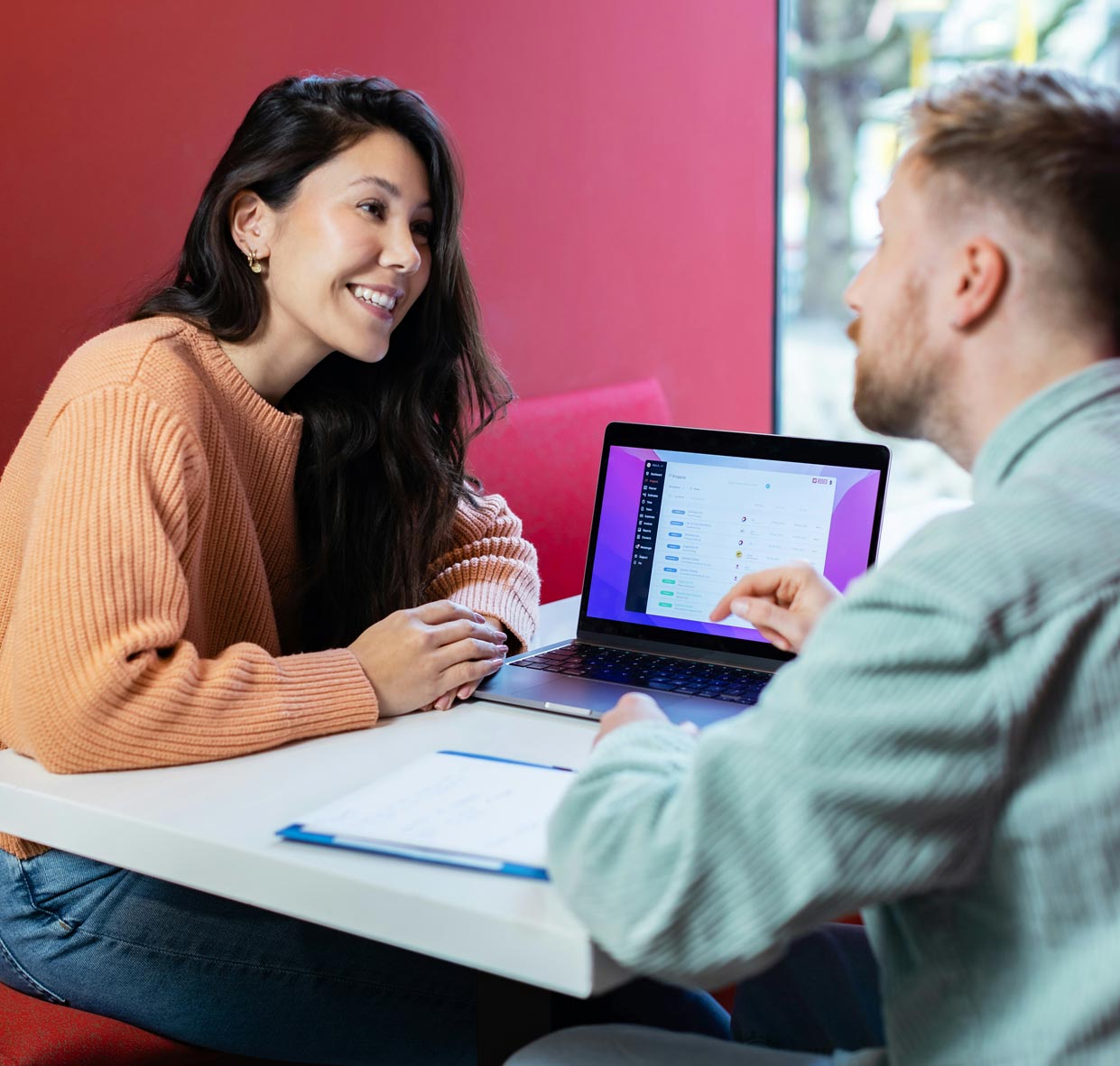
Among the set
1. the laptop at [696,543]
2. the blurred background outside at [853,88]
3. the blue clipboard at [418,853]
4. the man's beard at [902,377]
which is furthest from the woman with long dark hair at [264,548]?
the blurred background outside at [853,88]

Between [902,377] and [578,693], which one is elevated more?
[902,377]

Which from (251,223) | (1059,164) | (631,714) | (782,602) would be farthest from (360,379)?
(1059,164)

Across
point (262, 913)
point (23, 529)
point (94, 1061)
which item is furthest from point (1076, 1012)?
point (23, 529)

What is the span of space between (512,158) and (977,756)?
2.04 m

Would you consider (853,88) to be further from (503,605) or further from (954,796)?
(954,796)

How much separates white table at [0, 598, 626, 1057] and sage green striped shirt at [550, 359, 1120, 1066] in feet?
0.38

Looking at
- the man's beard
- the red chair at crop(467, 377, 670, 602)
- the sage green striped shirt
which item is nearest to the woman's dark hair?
the red chair at crop(467, 377, 670, 602)

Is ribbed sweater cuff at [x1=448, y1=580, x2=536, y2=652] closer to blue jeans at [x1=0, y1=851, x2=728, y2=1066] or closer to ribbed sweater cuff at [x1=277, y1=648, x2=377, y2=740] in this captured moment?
ribbed sweater cuff at [x1=277, y1=648, x2=377, y2=740]

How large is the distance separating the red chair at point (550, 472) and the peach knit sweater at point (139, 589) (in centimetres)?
89

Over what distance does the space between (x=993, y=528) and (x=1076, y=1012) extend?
263 mm

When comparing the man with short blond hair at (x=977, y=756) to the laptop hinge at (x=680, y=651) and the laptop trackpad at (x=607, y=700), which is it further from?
the laptop hinge at (x=680, y=651)

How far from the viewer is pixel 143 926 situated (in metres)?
1.19

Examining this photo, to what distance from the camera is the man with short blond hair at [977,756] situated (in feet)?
2.23

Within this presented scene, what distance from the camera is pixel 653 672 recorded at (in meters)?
1.41
